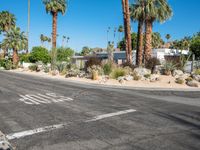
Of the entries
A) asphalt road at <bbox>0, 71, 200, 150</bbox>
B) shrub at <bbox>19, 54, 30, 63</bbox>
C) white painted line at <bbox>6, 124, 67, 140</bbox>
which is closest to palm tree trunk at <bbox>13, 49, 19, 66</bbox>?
shrub at <bbox>19, 54, 30, 63</bbox>

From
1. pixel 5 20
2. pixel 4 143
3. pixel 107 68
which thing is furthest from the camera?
pixel 5 20

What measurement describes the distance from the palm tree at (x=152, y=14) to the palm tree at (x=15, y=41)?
39.7 m

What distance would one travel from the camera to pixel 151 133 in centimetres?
735

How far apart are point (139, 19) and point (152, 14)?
6.60ft

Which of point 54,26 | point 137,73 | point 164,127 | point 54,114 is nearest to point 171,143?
point 164,127

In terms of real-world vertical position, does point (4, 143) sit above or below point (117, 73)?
below

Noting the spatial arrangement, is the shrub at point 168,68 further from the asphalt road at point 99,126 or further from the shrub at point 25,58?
the shrub at point 25,58

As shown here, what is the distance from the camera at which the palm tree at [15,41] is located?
65.7m

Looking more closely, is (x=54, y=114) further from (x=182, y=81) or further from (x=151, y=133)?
(x=182, y=81)

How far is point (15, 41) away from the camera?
6588 cm

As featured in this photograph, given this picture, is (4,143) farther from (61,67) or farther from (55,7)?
(55,7)

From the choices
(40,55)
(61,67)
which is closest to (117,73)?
(61,67)

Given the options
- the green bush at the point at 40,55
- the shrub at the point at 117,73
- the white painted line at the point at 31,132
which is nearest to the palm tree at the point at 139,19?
the shrub at the point at 117,73

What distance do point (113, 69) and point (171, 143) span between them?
2038 centimetres
